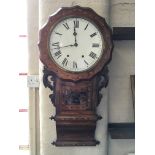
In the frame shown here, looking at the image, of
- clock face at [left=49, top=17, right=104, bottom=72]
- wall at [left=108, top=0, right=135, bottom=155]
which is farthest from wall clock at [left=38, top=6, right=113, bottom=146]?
wall at [left=108, top=0, right=135, bottom=155]

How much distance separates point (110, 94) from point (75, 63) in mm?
328

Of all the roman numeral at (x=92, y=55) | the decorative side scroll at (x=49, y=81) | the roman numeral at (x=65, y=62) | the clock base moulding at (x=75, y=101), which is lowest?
the clock base moulding at (x=75, y=101)

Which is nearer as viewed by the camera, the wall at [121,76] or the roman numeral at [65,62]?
the roman numeral at [65,62]

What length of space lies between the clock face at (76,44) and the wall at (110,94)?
154 mm

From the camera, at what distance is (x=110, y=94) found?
1822 millimetres

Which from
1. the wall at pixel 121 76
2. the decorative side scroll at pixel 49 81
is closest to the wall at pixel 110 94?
the wall at pixel 121 76

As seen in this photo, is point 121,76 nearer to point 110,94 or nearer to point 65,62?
point 110,94

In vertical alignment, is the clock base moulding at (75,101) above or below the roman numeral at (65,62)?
below

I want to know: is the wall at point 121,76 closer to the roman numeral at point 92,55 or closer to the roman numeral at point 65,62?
the roman numeral at point 92,55

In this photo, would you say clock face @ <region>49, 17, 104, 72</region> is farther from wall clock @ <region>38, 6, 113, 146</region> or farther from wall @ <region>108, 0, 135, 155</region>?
wall @ <region>108, 0, 135, 155</region>

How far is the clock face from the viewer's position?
1651 mm

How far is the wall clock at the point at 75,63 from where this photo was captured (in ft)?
5.38

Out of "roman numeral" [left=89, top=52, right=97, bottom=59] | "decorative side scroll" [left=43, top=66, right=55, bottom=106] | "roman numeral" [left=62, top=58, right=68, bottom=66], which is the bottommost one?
"decorative side scroll" [left=43, top=66, right=55, bottom=106]
